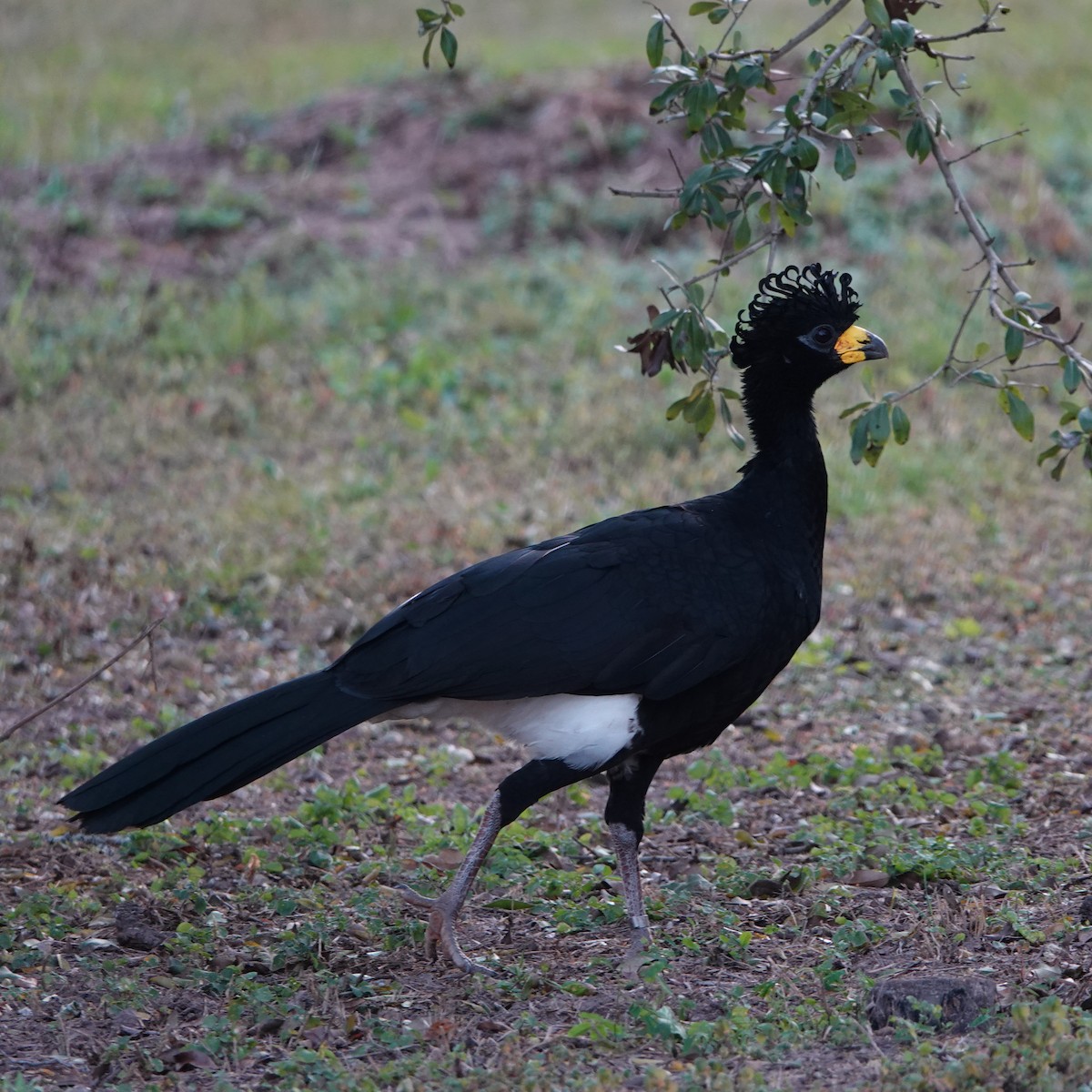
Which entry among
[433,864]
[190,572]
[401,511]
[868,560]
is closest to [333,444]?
[401,511]

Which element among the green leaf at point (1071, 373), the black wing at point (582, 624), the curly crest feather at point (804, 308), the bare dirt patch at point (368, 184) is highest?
the bare dirt patch at point (368, 184)

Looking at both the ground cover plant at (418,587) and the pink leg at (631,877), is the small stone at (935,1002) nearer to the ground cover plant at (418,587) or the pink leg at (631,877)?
the ground cover plant at (418,587)

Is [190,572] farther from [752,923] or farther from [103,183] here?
[103,183]

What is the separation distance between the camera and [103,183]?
13.2 meters

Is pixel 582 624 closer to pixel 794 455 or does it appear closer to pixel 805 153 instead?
pixel 794 455

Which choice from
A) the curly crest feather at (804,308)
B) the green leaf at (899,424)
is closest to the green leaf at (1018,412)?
the green leaf at (899,424)

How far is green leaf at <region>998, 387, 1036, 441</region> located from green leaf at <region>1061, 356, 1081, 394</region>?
13cm

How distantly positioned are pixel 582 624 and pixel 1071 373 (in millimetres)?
1609

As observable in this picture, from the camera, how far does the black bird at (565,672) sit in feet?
13.8

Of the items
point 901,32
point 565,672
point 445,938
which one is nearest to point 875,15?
point 901,32

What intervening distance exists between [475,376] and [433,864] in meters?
5.47

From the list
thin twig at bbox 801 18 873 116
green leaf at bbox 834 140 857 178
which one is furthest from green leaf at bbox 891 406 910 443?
thin twig at bbox 801 18 873 116

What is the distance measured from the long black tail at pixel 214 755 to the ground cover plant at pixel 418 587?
49cm

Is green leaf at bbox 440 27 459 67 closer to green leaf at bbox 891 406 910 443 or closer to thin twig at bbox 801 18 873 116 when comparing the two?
thin twig at bbox 801 18 873 116
